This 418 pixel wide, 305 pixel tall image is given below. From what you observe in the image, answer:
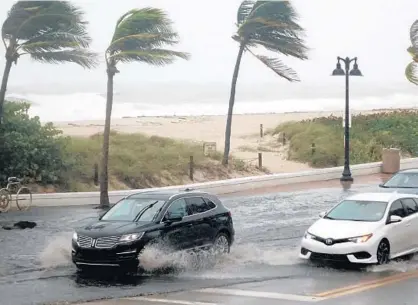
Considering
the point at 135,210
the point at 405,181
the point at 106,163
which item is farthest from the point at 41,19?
the point at 135,210

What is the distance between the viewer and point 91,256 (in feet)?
53.0

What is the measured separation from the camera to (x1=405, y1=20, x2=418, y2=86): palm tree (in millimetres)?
47281

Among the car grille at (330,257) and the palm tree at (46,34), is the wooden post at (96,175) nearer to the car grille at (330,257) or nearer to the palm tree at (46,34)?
the palm tree at (46,34)

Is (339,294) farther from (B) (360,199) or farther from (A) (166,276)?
(B) (360,199)

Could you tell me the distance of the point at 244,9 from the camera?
39.3 meters

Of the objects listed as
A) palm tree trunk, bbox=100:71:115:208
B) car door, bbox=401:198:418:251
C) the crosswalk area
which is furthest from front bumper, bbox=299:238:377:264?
palm tree trunk, bbox=100:71:115:208

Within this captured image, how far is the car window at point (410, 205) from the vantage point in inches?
742

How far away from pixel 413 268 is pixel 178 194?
16.4ft

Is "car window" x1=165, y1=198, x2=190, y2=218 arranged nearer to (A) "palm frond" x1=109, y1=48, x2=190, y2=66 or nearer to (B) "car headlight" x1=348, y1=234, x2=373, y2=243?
(B) "car headlight" x1=348, y1=234, x2=373, y2=243

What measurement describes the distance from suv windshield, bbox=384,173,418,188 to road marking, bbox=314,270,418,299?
370 inches

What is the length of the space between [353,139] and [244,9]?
1298cm

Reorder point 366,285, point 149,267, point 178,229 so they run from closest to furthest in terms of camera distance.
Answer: point 366,285, point 149,267, point 178,229

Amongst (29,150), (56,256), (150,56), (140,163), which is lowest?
(56,256)

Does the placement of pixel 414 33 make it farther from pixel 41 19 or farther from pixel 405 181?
pixel 41 19
